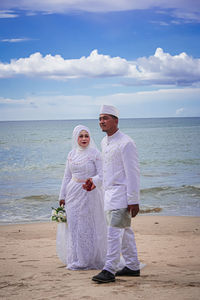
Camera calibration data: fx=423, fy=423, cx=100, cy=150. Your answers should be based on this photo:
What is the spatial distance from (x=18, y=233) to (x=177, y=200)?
6331mm

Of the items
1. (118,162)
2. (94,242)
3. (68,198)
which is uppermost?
(118,162)

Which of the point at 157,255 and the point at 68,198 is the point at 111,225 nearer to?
the point at 68,198

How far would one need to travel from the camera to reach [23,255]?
261 inches

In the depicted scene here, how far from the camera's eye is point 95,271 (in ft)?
17.8

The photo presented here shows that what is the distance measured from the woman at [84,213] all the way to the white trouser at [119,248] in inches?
28.9

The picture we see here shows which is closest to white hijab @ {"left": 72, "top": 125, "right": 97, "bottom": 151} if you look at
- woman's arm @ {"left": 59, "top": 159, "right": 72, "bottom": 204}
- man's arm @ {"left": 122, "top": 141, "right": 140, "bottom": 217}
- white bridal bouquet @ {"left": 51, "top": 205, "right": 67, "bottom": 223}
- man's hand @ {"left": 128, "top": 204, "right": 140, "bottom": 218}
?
woman's arm @ {"left": 59, "top": 159, "right": 72, "bottom": 204}

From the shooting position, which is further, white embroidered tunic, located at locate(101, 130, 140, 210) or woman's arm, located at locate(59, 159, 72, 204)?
woman's arm, located at locate(59, 159, 72, 204)

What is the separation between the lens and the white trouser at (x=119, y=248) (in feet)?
15.2

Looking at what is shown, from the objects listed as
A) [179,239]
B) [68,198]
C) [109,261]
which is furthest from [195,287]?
[179,239]

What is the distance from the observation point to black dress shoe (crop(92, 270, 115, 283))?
14.8 feet

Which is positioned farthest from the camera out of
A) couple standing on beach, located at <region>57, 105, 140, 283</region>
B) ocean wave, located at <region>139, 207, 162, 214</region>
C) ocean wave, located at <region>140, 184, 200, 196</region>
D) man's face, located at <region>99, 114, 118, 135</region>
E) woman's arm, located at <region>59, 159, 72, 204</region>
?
ocean wave, located at <region>140, 184, 200, 196</region>

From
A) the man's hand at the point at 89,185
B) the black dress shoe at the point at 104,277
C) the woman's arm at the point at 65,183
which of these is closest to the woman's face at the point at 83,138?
the woman's arm at the point at 65,183

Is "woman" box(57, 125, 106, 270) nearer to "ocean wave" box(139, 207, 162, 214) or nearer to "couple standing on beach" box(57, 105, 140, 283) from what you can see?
"couple standing on beach" box(57, 105, 140, 283)

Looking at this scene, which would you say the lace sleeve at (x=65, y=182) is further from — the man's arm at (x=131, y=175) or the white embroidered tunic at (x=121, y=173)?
the man's arm at (x=131, y=175)
